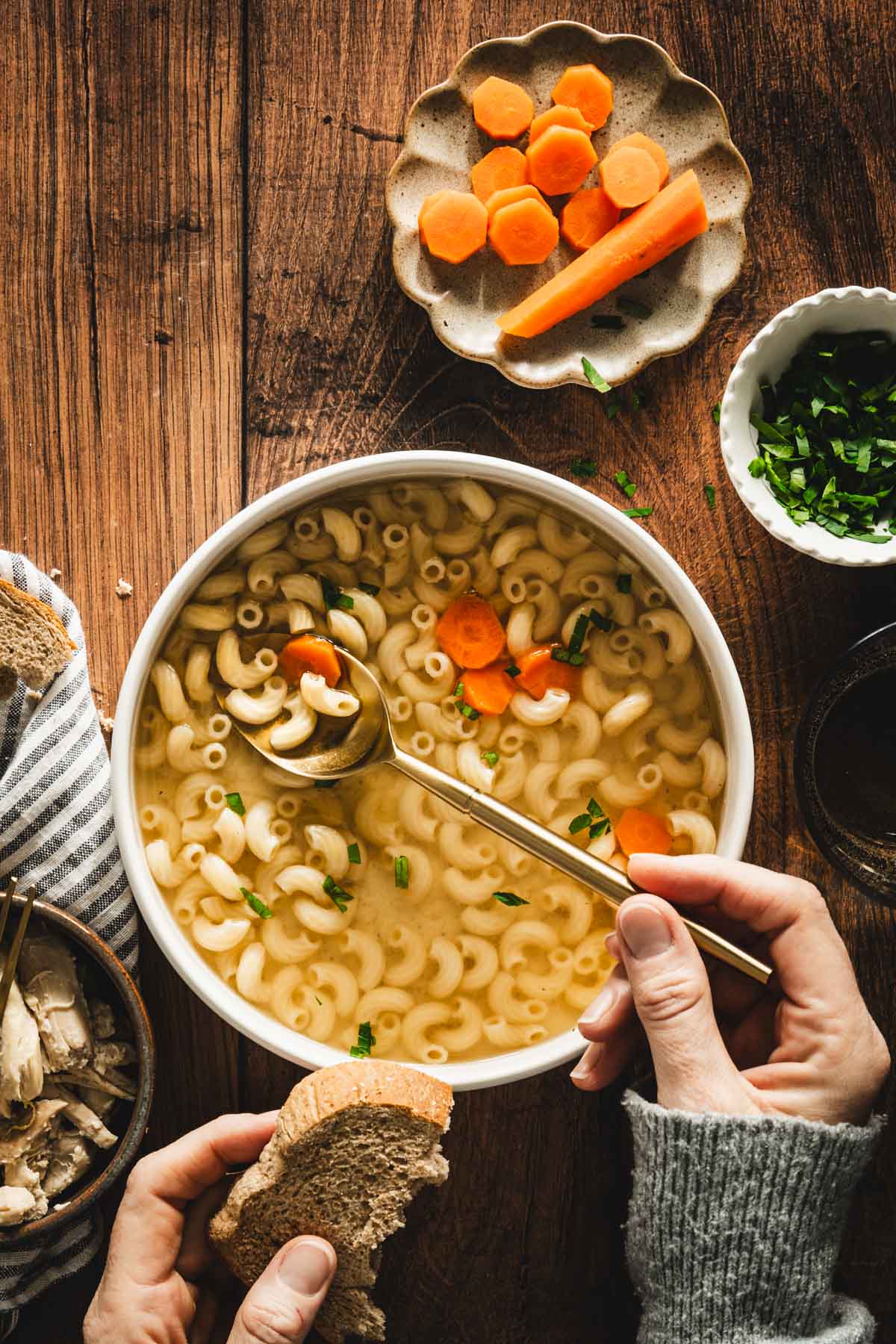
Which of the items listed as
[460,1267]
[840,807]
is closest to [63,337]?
[840,807]

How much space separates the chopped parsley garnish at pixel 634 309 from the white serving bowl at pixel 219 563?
377 mm

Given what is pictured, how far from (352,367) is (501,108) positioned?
481mm

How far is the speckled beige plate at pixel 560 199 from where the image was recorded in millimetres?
1850

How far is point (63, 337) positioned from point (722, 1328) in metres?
1.84

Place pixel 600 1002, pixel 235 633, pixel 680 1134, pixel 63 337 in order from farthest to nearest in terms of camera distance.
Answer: pixel 63 337
pixel 235 633
pixel 600 1002
pixel 680 1134

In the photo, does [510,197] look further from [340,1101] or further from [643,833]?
[340,1101]

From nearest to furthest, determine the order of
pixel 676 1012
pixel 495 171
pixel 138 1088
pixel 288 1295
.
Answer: pixel 676 1012, pixel 288 1295, pixel 138 1088, pixel 495 171

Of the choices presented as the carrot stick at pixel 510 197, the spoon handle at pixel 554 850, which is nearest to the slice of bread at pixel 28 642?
the spoon handle at pixel 554 850

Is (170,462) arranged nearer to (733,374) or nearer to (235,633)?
(235,633)

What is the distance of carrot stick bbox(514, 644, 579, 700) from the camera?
183cm

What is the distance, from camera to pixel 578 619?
1831 millimetres

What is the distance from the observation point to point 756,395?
6.01ft

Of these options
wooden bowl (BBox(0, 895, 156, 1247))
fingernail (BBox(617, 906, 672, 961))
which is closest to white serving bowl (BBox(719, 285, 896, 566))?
fingernail (BBox(617, 906, 672, 961))

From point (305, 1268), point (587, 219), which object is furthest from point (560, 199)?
point (305, 1268)
